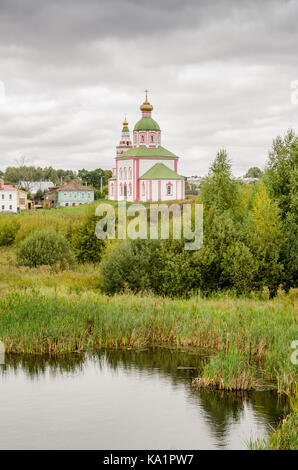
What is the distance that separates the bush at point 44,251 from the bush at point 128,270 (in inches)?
224

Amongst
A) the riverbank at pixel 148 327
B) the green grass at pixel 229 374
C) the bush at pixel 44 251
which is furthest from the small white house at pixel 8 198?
the green grass at pixel 229 374

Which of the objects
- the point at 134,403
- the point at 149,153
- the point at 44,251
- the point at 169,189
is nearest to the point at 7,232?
the point at 44,251

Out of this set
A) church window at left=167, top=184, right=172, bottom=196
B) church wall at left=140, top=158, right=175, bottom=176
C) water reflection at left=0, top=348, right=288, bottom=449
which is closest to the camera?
water reflection at left=0, top=348, right=288, bottom=449

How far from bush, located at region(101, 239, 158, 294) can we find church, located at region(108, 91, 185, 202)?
43460mm

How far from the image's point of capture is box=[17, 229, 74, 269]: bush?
2873cm

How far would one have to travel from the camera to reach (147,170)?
69812mm

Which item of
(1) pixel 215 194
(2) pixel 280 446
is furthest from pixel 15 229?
(2) pixel 280 446

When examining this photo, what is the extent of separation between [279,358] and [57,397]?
4945 mm

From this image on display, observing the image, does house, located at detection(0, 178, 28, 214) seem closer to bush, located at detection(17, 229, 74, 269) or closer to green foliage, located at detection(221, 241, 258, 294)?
bush, located at detection(17, 229, 74, 269)

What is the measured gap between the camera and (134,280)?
2277 centimetres

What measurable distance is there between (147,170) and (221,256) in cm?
4758

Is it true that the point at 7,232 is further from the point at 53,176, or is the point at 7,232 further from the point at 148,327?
the point at 53,176

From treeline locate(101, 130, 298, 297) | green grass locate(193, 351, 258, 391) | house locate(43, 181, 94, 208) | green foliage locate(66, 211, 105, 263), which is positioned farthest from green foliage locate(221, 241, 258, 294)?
house locate(43, 181, 94, 208)
